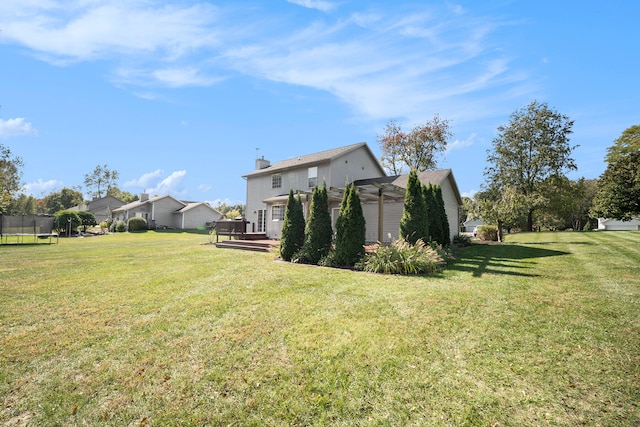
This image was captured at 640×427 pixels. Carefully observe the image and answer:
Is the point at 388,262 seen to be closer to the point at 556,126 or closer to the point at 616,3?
the point at 616,3

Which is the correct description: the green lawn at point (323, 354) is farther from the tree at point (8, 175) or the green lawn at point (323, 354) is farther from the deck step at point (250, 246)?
the tree at point (8, 175)

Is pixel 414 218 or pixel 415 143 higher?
pixel 415 143

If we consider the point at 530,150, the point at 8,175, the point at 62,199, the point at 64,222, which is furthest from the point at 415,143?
the point at 62,199

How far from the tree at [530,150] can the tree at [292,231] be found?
26.3 meters

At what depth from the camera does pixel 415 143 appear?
101ft

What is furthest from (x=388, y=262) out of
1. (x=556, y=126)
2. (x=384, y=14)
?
(x=556, y=126)

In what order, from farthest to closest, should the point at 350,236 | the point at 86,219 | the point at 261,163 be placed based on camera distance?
the point at 86,219 < the point at 261,163 < the point at 350,236

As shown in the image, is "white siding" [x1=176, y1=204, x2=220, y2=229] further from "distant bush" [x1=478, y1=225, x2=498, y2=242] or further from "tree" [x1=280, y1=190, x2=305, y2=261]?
"distant bush" [x1=478, y1=225, x2=498, y2=242]

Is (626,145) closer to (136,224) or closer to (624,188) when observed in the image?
(624,188)

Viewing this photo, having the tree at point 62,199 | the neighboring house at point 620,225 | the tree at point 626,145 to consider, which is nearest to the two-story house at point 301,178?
the tree at point 626,145

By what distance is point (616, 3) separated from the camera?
306 inches

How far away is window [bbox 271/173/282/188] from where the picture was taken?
21064mm

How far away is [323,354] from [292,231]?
808 centimetres

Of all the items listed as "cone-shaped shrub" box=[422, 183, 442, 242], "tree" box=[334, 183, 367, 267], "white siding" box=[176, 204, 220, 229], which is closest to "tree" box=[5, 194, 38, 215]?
"white siding" box=[176, 204, 220, 229]
